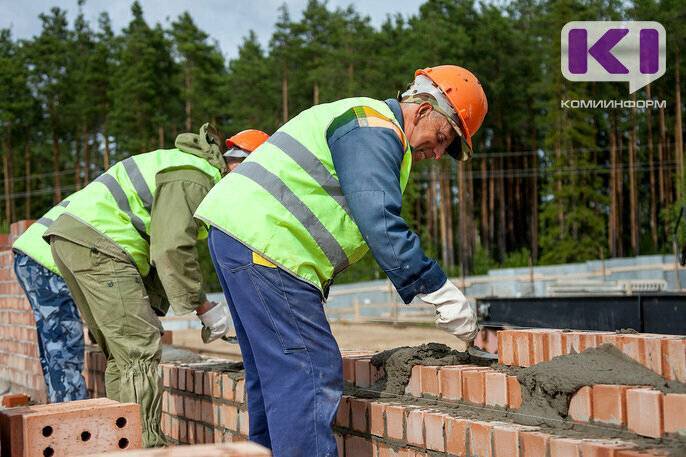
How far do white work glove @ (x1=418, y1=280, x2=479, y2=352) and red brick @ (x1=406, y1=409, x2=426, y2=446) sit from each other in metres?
0.32

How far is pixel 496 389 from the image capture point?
2770 millimetres

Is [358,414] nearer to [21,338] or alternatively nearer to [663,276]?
[21,338]

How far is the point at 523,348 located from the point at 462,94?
100 cm

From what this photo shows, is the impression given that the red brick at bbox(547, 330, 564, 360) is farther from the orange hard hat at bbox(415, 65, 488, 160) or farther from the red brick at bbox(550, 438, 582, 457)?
the orange hard hat at bbox(415, 65, 488, 160)

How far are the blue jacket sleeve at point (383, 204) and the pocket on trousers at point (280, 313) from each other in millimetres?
339

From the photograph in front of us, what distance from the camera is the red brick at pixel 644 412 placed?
222 centimetres

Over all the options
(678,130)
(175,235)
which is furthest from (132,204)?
(678,130)

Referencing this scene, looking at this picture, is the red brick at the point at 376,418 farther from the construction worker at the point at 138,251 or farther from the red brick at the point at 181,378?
the red brick at the point at 181,378

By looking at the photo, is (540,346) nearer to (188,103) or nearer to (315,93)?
(315,93)

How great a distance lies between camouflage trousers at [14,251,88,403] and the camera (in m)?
4.59

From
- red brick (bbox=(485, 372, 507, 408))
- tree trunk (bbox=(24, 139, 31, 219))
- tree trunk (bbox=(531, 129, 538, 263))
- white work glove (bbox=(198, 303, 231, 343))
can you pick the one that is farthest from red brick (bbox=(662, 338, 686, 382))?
tree trunk (bbox=(24, 139, 31, 219))

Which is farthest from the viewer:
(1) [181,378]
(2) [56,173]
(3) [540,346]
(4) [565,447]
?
(2) [56,173]

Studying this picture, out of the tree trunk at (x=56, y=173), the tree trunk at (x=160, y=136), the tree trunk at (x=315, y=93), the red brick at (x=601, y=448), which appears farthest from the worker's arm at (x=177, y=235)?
the tree trunk at (x=56, y=173)

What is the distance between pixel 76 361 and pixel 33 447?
8.07 ft
